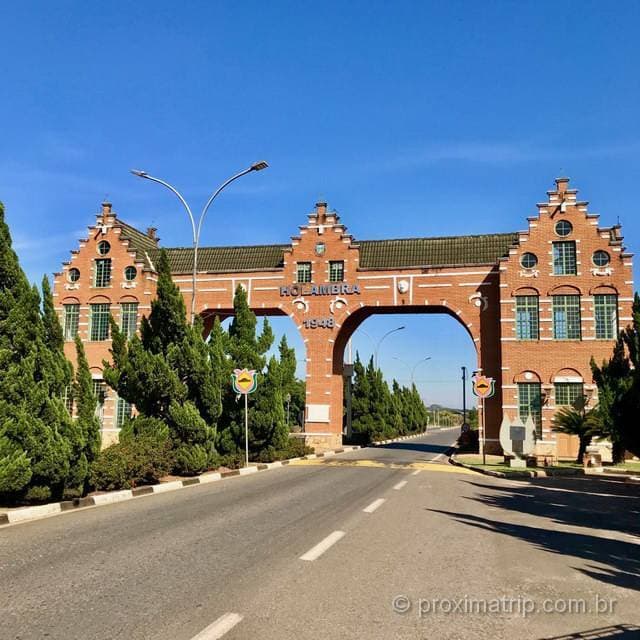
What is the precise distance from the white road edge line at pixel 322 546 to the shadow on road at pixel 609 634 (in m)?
3.03

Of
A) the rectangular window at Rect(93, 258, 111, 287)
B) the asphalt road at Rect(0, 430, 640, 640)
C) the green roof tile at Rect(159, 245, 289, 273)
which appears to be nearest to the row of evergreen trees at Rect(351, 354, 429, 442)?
the green roof tile at Rect(159, 245, 289, 273)

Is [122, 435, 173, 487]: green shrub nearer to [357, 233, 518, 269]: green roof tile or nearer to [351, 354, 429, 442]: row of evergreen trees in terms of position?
[357, 233, 518, 269]: green roof tile

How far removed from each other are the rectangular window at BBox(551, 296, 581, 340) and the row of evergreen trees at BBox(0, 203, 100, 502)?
2656 centimetres

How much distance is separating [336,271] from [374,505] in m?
26.0

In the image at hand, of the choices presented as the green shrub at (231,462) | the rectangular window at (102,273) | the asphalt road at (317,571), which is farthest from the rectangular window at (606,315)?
the rectangular window at (102,273)

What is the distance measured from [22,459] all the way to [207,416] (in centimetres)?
841

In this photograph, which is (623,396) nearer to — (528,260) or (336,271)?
(528,260)

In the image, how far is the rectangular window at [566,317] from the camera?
105 feet

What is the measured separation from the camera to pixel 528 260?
108 feet

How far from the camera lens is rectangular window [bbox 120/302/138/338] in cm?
3847

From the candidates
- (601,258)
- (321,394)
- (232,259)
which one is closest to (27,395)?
(321,394)

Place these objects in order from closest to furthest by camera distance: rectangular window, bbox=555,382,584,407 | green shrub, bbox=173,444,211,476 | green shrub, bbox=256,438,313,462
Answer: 1. green shrub, bbox=173,444,211,476
2. green shrub, bbox=256,438,313,462
3. rectangular window, bbox=555,382,584,407

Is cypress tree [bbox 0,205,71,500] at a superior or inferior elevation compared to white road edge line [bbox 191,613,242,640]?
superior

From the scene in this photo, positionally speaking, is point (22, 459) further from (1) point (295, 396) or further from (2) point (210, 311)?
(1) point (295, 396)
